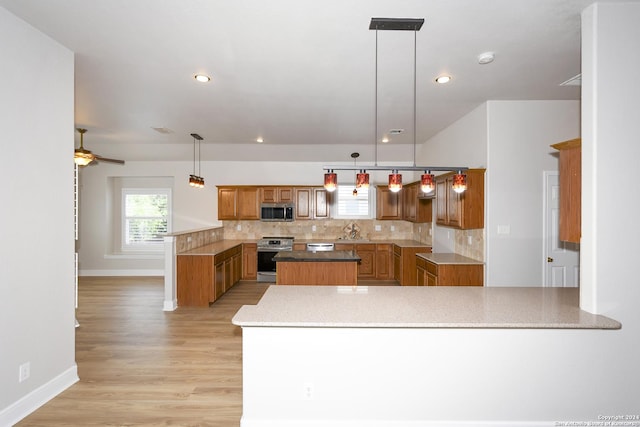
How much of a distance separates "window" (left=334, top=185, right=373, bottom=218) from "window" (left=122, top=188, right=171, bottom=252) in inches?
155

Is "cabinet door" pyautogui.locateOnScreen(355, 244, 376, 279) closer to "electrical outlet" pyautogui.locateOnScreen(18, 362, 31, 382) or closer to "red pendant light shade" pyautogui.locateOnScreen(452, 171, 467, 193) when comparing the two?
"red pendant light shade" pyautogui.locateOnScreen(452, 171, 467, 193)

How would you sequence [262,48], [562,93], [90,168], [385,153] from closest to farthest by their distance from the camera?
1. [262,48]
2. [562,93]
3. [385,153]
4. [90,168]

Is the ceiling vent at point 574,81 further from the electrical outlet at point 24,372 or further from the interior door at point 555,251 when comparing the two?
the electrical outlet at point 24,372

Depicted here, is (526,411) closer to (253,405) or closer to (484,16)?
(253,405)

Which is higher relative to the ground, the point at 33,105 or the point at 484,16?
the point at 484,16

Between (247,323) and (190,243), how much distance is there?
3.88m

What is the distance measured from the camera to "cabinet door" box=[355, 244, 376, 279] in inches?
255

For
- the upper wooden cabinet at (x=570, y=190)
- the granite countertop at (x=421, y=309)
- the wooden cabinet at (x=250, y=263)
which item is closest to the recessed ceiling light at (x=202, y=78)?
the granite countertop at (x=421, y=309)

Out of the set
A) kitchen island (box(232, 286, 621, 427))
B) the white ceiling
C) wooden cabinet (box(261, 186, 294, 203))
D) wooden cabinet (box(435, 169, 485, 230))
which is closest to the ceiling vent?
the white ceiling

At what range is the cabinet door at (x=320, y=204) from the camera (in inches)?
270

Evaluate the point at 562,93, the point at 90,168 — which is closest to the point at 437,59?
the point at 562,93

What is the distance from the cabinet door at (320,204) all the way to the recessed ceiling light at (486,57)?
14.5ft

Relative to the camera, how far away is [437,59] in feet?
8.92

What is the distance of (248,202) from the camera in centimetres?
682
